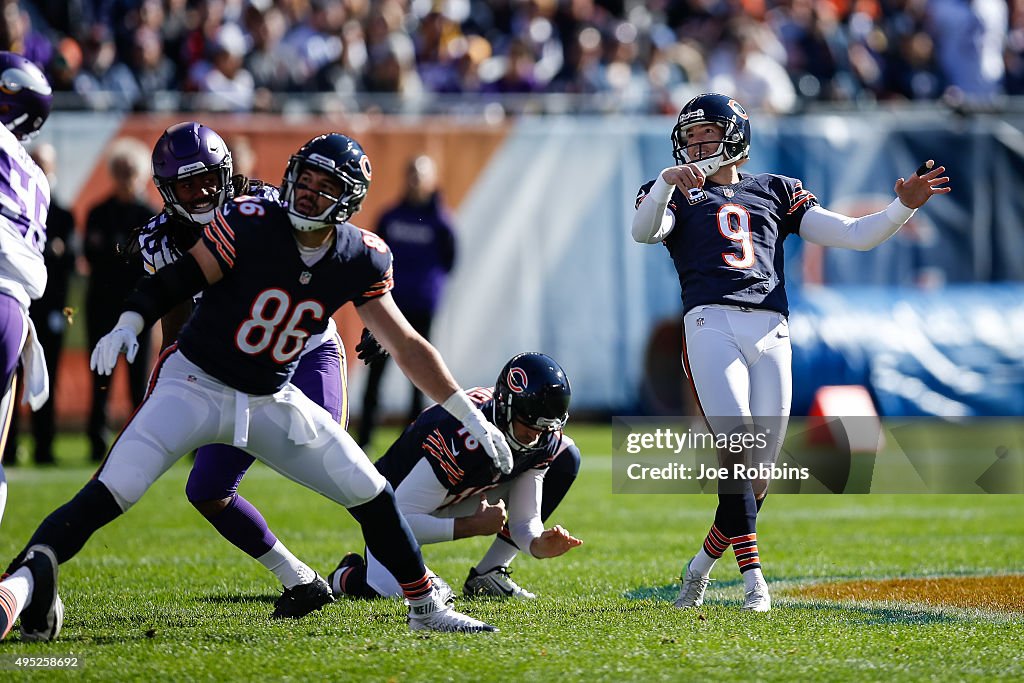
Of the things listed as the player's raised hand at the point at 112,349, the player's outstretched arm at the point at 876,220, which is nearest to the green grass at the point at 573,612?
the player's raised hand at the point at 112,349

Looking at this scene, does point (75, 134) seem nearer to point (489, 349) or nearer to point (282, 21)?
point (282, 21)

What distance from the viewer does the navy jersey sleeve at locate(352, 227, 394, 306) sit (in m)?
4.76

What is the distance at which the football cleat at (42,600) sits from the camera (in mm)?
4527

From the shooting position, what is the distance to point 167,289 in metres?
4.55

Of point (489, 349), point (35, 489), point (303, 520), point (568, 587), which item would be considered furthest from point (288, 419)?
point (489, 349)

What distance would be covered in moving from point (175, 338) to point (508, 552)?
5.59 ft

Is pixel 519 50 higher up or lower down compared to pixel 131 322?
higher up

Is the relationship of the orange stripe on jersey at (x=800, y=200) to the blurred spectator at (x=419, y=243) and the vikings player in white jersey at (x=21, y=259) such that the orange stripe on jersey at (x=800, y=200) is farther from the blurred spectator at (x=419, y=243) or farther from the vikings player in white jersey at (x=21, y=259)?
the blurred spectator at (x=419, y=243)

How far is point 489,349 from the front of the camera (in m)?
13.1

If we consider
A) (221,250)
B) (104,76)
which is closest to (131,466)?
(221,250)

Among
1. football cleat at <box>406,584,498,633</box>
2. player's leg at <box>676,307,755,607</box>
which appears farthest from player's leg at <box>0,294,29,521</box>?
player's leg at <box>676,307,755,607</box>

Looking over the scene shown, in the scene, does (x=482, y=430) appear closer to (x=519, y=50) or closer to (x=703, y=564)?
(x=703, y=564)

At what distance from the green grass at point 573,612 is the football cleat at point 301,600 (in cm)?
9

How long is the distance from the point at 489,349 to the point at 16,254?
8347 mm
